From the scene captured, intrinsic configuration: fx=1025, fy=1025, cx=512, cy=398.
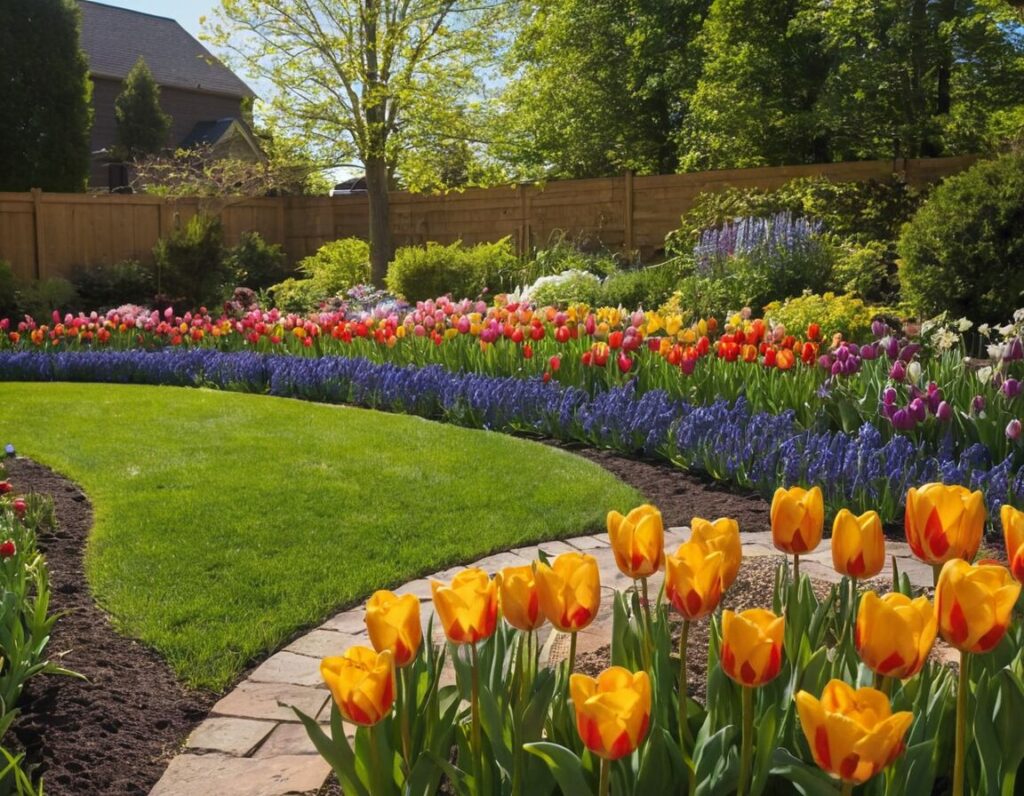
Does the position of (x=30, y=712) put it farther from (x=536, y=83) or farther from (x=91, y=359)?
(x=536, y=83)

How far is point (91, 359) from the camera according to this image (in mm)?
9875

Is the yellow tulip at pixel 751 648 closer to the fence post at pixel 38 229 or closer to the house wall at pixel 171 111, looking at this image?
the fence post at pixel 38 229

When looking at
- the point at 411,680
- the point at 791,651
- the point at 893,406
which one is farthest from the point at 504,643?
the point at 893,406

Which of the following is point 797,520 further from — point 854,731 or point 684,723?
point 854,731

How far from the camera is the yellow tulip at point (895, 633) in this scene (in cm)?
142

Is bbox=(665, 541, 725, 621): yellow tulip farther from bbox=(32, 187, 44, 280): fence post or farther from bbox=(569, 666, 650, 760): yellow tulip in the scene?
bbox=(32, 187, 44, 280): fence post

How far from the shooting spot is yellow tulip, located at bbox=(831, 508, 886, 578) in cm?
178

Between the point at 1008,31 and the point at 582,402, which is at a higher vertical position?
the point at 1008,31

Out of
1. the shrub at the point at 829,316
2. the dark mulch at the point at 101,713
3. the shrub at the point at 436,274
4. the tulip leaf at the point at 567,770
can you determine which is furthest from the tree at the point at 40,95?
the tulip leaf at the point at 567,770

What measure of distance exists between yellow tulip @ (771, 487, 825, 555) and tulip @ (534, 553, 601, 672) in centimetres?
44

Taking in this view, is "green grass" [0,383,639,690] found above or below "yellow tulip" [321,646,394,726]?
below

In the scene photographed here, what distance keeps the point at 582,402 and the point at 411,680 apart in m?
4.71

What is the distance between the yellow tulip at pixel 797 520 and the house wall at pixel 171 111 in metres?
34.8

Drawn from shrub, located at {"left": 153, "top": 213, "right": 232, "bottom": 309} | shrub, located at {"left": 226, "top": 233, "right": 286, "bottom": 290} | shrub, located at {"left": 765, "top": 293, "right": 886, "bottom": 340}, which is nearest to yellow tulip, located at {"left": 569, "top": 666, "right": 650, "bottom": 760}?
shrub, located at {"left": 765, "top": 293, "right": 886, "bottom": 340}
